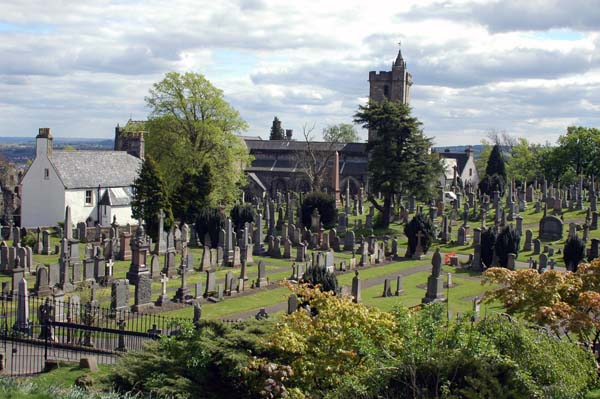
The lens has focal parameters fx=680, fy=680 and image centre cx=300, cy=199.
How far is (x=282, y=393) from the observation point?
1186 centimetres

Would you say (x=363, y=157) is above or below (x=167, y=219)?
above

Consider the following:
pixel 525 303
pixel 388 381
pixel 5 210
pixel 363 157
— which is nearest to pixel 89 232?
pixel 5 210

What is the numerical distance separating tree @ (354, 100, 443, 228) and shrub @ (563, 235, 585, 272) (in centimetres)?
1766

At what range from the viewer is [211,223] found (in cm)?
4331

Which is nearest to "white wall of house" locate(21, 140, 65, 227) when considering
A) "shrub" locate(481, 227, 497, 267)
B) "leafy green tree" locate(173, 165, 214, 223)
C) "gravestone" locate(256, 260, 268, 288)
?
"leafy green tree" locate(173, 165, 214, 223)

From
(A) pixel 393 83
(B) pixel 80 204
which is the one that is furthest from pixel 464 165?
(B) pixel 80 204

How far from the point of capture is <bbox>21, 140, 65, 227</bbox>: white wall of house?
50219mm

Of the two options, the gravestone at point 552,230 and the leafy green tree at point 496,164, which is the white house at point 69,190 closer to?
the gravestone at point 552,230

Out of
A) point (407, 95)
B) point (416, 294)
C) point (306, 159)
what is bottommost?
point (416, 294)

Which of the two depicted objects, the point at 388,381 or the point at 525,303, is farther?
the point at 525,303

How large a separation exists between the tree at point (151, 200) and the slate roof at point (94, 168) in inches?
376

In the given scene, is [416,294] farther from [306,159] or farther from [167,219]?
[306,159]

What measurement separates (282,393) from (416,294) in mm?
18025

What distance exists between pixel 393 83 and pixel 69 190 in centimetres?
5235
